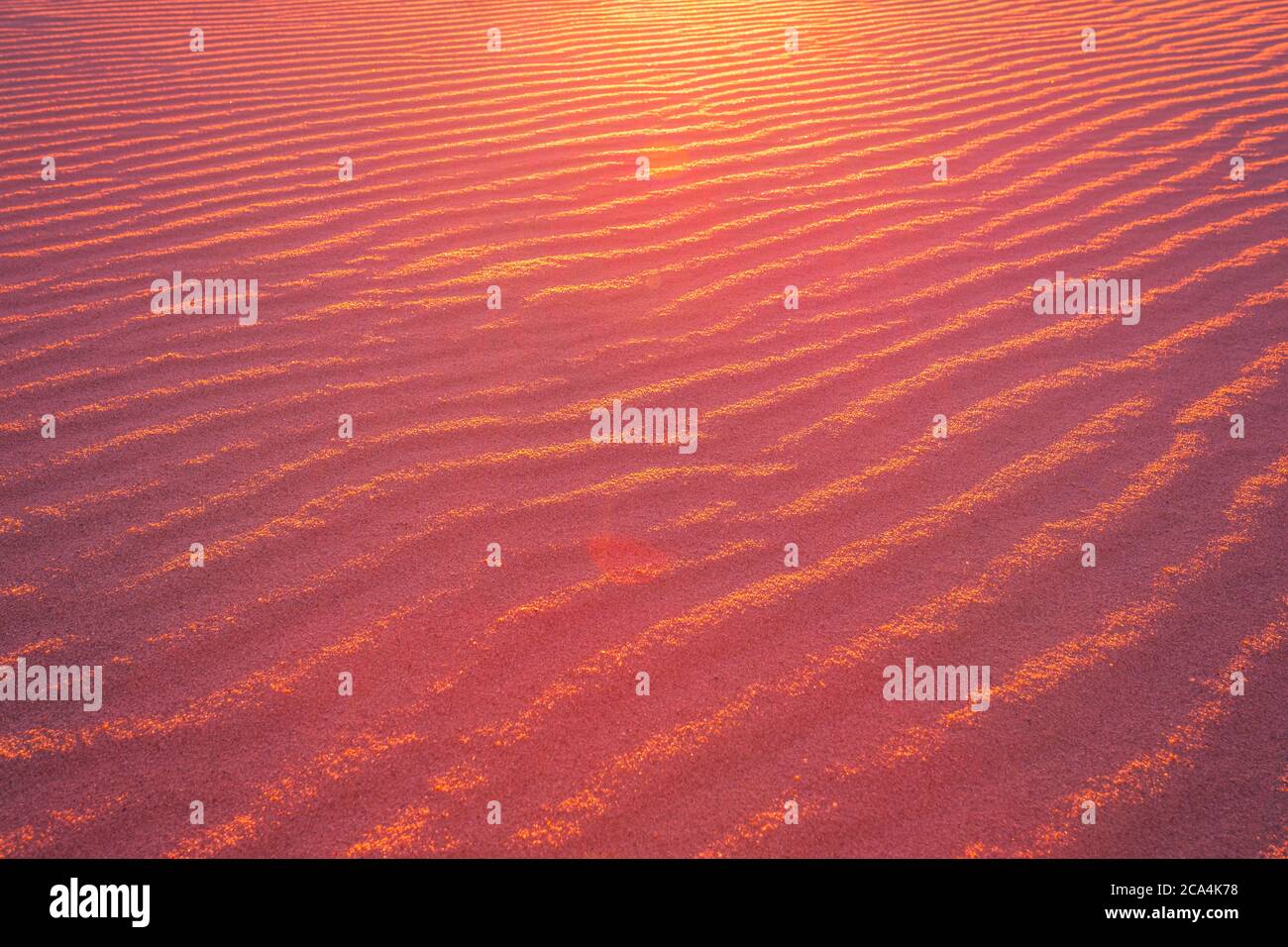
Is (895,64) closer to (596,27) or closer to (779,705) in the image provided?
(596,27)

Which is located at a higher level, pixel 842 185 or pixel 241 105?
pixel 241 105

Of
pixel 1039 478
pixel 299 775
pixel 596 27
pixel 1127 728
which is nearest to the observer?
pixel 299 775

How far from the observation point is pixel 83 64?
6141 mm

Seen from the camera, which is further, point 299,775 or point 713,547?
point 713,547

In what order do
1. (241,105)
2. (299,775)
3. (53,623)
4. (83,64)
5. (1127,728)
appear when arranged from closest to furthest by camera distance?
(299,775) < (1127,728) < (53,623) < (241,105) < (83,64)

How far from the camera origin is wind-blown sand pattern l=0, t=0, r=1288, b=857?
5.92ft

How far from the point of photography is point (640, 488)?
2.59 meters

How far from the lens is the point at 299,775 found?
1804mm

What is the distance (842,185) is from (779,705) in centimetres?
326

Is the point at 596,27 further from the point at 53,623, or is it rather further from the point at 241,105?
the point at 53,623

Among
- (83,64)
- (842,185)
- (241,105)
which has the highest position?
(83,64)

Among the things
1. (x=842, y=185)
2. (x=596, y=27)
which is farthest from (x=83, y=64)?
(x=842, y=185)

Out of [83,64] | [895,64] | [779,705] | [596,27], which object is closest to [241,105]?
[83,64]

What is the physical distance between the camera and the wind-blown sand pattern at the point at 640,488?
5.92 ft
